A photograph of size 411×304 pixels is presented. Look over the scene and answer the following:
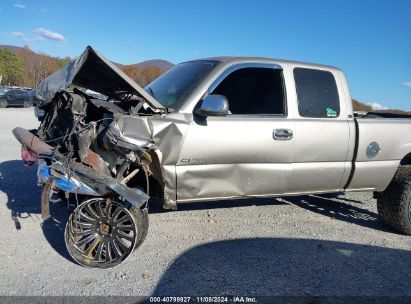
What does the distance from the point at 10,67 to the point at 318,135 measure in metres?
80.6

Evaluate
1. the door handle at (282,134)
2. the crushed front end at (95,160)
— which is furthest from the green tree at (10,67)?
the door handle at (282,134)

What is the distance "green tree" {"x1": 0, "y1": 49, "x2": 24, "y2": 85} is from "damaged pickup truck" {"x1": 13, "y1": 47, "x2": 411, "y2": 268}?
259 feet

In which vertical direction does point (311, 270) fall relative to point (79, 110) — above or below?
below

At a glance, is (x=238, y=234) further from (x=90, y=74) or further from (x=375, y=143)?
(x=90, y=74)

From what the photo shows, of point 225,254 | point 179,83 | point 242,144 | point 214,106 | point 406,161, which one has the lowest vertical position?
point 225,254

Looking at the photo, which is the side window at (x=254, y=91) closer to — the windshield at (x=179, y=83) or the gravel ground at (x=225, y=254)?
the windshield at (x=179, y=83)

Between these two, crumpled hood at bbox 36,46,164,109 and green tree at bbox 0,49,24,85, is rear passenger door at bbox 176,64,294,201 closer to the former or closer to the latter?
crumpled hood at bbox 36,46,164,109

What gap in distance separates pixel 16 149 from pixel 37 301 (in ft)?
22.6

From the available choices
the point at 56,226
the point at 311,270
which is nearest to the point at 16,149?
the point at 56,226

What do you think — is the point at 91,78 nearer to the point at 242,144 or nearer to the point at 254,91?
the point at 242,144

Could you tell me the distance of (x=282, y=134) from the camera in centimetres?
440

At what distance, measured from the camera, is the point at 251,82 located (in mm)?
4699

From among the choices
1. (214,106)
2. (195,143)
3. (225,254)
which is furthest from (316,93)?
(225,254)

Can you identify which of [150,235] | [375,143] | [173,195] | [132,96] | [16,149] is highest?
[132,96]
